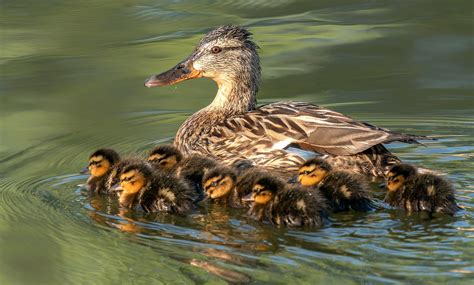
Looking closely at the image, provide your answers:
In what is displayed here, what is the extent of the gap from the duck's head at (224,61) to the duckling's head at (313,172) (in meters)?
1.60

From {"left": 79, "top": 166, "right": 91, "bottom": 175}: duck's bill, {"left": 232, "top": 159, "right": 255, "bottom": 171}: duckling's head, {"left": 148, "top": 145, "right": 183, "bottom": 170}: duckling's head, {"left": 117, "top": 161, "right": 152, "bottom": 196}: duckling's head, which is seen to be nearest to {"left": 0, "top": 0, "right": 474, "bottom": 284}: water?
{"left": 79, "top": 166, "right": 91, "bottom": 175}: duck's bill

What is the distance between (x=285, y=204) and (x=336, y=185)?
A: 48cm

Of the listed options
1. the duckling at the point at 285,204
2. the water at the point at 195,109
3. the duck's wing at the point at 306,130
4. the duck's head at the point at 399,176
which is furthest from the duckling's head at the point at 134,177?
the duck's head at the point at 399,176

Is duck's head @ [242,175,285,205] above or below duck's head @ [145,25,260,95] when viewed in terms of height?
below

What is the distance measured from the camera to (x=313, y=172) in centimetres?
675

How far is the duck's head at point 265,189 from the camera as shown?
636cm

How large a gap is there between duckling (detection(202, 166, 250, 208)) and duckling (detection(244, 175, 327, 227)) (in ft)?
Result: 0.63

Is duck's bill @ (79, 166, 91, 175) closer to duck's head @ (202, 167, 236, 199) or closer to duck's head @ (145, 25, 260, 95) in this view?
duck's head @ (202, 167, 236, 199)


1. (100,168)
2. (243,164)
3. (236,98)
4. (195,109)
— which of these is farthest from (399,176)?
(195,109)

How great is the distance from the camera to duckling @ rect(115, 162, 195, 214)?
656 centimetres

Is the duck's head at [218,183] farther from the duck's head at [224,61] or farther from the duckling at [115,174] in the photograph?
the duck's head at [224,61]

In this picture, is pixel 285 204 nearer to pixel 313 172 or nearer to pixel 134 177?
pixel 313 172

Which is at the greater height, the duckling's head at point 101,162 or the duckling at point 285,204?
the duckling's head at point 101,162

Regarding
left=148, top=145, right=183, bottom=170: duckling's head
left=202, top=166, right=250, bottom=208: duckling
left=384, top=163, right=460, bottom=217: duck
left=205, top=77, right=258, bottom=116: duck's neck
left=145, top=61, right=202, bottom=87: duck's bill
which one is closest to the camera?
left=384, top=163, right=460, bottom=217: duck
